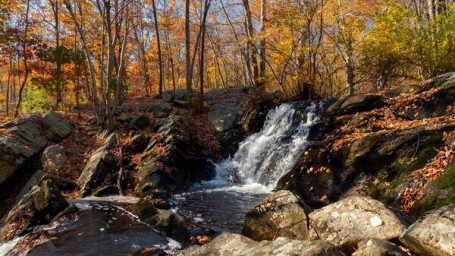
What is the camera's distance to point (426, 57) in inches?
535

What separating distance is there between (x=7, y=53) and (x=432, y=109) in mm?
20543

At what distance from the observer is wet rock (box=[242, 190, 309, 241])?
5.51 m

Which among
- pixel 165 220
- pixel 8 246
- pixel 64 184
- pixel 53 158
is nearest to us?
pixel 165 220

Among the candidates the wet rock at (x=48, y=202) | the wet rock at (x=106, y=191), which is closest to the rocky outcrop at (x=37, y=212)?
the wet rock at (x=48, y=202)

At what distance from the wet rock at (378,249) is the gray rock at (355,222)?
1.65ft

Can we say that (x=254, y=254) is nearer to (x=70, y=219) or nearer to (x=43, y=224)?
(x=70, y=219)

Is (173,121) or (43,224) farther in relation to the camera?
(173,121)

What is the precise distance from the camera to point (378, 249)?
3615 mm

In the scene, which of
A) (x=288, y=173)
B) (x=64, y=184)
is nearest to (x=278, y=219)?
(x=288, y=173)

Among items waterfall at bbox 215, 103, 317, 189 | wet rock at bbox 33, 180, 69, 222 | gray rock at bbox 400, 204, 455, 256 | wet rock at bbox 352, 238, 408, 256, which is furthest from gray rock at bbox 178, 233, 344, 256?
waterfall at bbox 215, 103, 317, 189

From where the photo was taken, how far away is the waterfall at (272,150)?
11203mm

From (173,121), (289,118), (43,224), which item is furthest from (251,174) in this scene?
(43,224)

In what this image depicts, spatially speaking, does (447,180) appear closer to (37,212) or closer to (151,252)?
(151,252)

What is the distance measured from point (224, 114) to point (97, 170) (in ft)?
23.0
